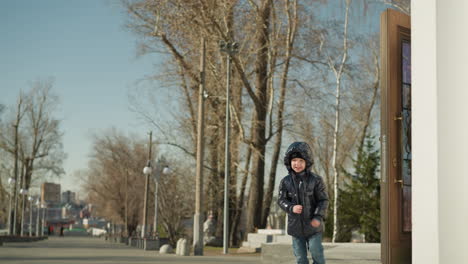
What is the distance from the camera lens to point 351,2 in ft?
72.5

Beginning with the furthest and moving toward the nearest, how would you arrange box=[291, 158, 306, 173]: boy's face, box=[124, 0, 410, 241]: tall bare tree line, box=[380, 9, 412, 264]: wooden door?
box=[124, 0, 410, 241]: tall bare tree line → box=[380, 9, 412, 264]: wooden door → box=[291, 158, 306, 173]: boy's face

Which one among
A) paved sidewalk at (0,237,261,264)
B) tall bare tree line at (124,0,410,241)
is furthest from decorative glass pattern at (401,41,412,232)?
tall bare tree line at (124,0,410,241)

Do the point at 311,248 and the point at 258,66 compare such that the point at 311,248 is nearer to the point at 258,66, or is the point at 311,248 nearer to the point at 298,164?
the point at 298,164

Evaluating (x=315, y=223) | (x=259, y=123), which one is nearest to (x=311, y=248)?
(x=315, y=223)

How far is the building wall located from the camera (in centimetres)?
578

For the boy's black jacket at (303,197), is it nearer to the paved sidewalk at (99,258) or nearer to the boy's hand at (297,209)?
the boy's hand at (297,209)

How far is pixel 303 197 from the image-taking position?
6.52 m

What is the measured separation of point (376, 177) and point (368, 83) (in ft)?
14.4

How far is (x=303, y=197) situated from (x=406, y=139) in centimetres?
172

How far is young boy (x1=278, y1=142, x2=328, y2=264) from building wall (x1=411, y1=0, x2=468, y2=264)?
97 cm

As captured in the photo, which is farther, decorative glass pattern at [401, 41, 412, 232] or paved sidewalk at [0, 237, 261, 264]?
paved sidewalk at [0, 237, 261, 264]

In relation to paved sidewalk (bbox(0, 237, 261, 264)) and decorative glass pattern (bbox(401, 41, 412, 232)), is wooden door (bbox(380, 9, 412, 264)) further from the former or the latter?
paved sidewalk (bbox(0, 237, 261, 264))

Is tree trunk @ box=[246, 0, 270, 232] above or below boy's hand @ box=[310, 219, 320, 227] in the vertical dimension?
above

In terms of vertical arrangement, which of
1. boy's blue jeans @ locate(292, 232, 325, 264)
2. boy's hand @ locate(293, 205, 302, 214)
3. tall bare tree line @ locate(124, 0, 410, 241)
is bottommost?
boy's blue jeans @ locate(292, 232, 325, 264)
